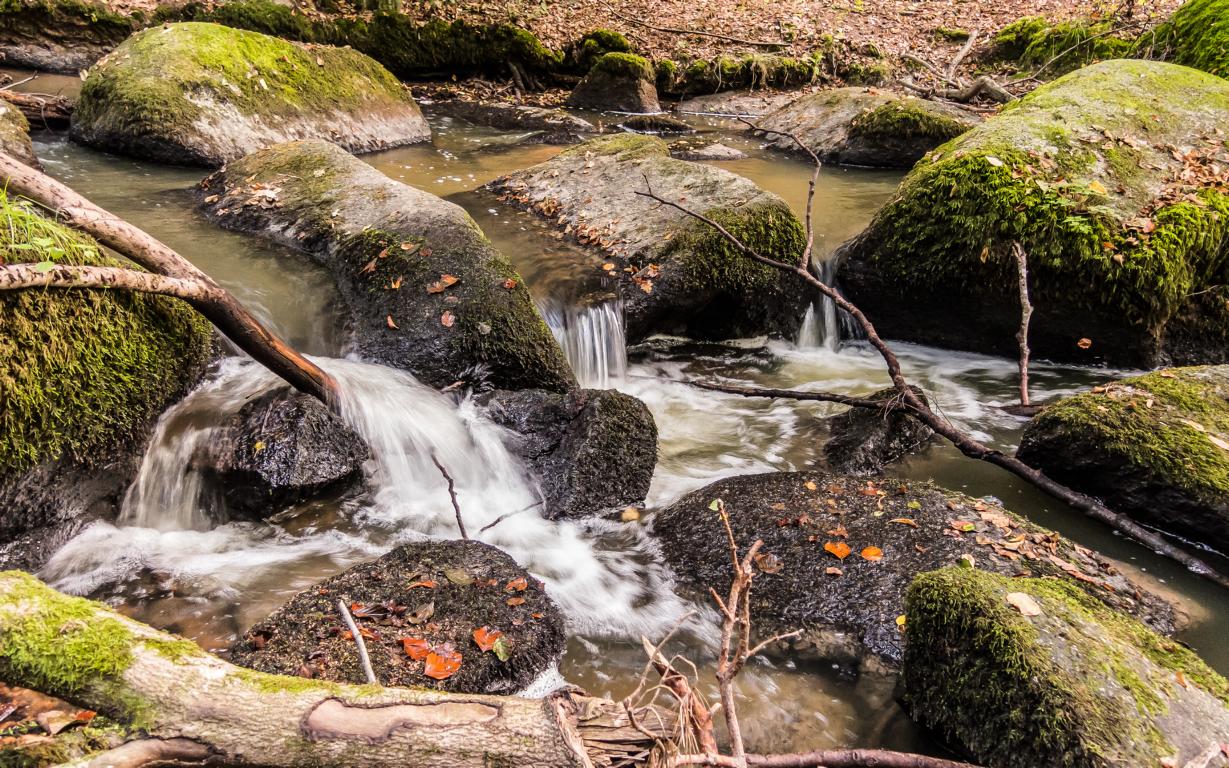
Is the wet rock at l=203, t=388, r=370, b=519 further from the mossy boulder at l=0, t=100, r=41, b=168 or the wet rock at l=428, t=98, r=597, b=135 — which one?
the wet rock at l=428, t=98, r=597, b=135

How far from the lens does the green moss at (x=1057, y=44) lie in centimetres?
1362

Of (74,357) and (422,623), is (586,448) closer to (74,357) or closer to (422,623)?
(422,623)

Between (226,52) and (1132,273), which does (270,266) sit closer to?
(226,52)

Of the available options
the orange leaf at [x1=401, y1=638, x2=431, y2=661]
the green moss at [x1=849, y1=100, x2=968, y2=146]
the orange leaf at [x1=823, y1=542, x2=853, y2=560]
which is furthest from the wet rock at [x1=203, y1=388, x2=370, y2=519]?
the green moss at [x1=849, y1=100, x2=968, y2=146]

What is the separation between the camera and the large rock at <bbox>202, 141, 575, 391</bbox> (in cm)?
562

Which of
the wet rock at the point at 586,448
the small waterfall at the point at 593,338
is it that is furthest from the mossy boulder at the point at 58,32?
the wet rock at the point at 586,448

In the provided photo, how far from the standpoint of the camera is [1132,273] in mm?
6312

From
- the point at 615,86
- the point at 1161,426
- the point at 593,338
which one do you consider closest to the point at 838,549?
the point at 1161,426

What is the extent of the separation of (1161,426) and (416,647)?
15.7 ft

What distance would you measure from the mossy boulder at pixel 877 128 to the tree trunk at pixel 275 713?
10.5 metres

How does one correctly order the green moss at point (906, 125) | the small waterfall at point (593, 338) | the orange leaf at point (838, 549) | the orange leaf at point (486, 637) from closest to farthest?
the orange leaf at point (486, 637) < the orange leaf at point (838, 549) < the small waterfall at point (593, 338) < the green moss at point (906, 125)

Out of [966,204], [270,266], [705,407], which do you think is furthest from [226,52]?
[966,204]

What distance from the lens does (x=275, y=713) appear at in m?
1.89

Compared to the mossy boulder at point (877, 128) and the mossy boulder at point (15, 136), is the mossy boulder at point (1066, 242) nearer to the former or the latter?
the mossy boulder at point (877, 128)
